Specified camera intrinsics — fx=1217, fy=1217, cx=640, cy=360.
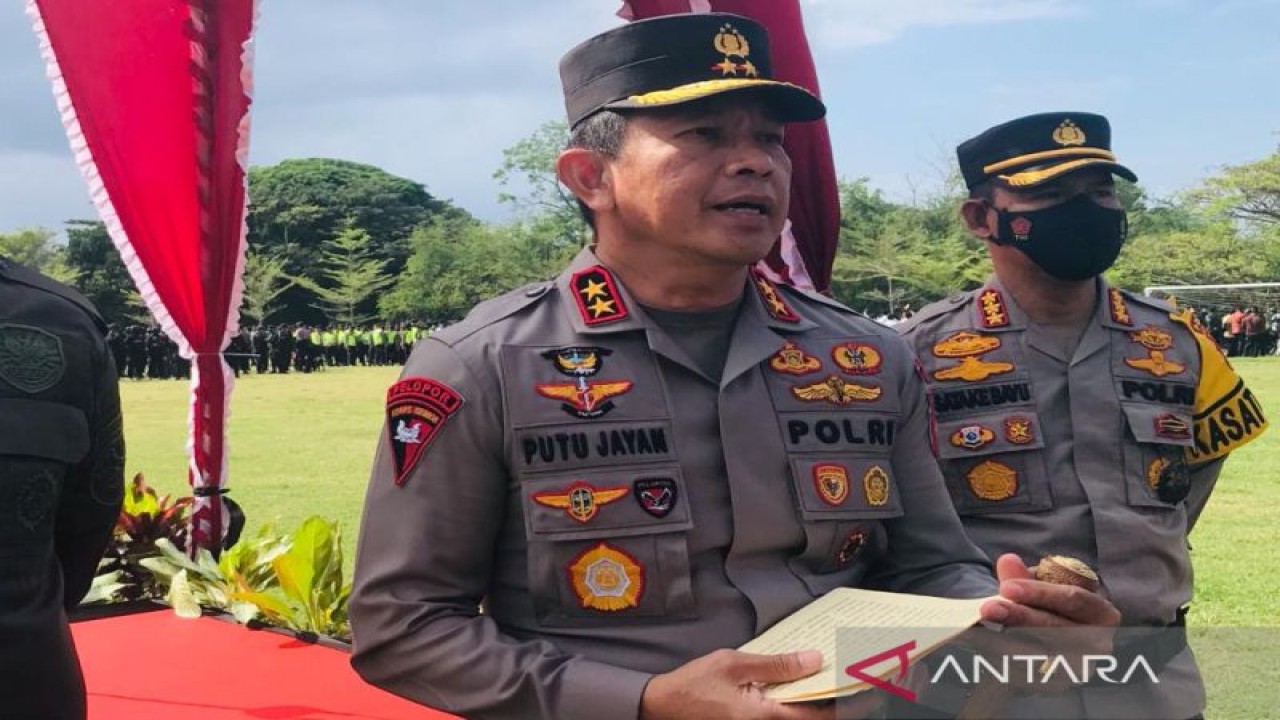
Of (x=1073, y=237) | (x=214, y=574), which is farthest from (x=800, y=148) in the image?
(x=214, y=574)

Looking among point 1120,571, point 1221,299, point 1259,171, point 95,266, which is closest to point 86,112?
point 1120,571

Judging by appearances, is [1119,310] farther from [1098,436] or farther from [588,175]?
[588,175]

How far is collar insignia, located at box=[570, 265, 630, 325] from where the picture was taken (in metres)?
1.83

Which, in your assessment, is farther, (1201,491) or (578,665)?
(1201,491)

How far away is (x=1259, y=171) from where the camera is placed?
42344 mm

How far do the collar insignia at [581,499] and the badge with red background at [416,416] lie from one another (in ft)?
0.55

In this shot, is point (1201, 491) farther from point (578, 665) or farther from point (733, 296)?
point (578, 665)

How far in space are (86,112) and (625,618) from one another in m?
3.58

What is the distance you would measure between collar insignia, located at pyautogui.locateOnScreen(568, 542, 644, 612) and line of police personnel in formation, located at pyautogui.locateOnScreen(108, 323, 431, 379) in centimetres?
2213

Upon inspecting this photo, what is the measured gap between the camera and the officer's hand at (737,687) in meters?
1.43

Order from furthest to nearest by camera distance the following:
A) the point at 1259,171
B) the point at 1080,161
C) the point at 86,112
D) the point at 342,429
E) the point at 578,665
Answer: the point at 1259,171 < the point at 342,429 < the point at 86,112 < the point at 1080,161 < the point at 578,665

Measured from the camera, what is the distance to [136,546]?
15.5ft

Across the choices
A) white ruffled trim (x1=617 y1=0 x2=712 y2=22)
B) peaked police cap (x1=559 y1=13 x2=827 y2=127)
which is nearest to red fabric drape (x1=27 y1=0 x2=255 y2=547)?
white ruffled trim (x1=617 y1=0 x2=712 y2=22)

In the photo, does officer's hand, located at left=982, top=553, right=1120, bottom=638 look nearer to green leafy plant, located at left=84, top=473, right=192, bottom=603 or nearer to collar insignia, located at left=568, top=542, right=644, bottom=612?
collar insignia, located at left=568, top=542, right=644, bottom=612
